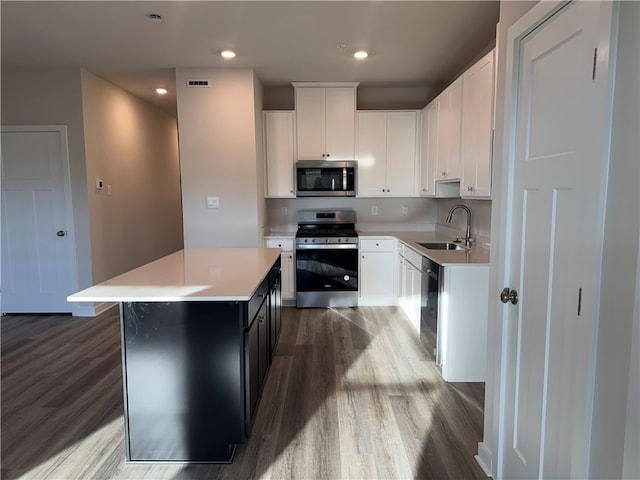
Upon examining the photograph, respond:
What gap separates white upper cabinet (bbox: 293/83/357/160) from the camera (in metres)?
4.39

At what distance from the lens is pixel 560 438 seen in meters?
1.30

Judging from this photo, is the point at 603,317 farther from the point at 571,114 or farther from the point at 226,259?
the point at 226,259

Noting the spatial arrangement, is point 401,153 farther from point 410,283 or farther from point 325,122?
point 410,283

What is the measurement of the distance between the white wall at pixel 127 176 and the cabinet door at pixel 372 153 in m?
2.99

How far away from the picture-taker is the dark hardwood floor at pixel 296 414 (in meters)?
1.85

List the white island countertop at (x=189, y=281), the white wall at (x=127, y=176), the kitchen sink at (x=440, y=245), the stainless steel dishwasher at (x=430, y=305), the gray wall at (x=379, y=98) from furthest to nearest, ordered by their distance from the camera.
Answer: the gray wall at (x=379, y=98) → the white wall at (x=127, y=176) → the kitchen sink at (x=440, y=245) → the stainless steel dishwasher at (x=430, y=305) → the white island countertop at (x=189, y=281)

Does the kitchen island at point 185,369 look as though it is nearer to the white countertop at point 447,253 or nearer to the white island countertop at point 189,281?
the white island countertop at point 189,281

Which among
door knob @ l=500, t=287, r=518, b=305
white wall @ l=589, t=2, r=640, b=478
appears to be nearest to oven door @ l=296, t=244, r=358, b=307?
door knob @ l=500, t=287, r=518, b=305

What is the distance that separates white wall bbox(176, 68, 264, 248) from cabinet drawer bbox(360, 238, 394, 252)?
121cm

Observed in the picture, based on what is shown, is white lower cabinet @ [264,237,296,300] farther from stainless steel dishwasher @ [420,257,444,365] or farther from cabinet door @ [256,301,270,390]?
cabinet door @ [256,301,270,390]

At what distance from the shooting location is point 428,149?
4.20 m

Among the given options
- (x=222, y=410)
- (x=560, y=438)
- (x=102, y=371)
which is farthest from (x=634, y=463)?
(x=102, y=371)

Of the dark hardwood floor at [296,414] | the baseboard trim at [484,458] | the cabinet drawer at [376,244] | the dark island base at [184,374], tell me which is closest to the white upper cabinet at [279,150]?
the cabinet drawer at [376,244]

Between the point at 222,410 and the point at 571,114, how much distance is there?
189 cm
